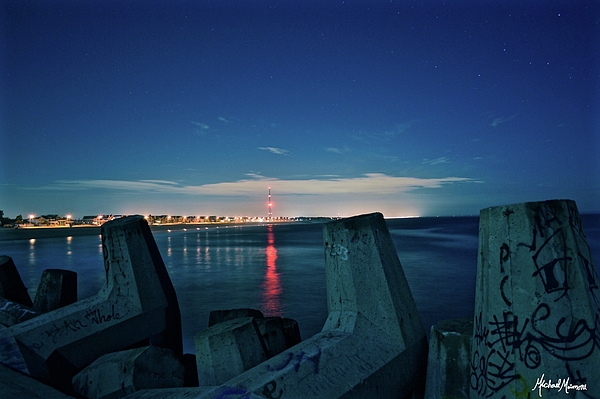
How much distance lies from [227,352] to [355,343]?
3.71ft

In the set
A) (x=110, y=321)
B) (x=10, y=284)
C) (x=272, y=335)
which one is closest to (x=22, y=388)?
(x=110, y=321)

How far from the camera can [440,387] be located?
3.10 m

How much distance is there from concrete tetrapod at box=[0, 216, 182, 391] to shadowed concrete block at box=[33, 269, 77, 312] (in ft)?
4.92

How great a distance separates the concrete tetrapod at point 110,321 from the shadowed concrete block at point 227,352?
170cm

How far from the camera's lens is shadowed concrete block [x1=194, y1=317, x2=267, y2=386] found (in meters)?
3.39

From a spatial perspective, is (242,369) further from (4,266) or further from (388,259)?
(4,266)

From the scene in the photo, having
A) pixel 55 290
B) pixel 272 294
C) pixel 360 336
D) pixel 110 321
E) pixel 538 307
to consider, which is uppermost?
pixel 538 307

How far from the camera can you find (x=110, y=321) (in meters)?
4.77

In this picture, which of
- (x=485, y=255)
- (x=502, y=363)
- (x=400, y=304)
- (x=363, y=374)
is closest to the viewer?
(x=502, y=363)

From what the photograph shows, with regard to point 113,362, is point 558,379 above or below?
above

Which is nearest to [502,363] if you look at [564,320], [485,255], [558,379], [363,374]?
[558,379]

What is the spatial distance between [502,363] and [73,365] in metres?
4.41

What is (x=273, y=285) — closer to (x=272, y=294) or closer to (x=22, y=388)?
(x=272, y=294)

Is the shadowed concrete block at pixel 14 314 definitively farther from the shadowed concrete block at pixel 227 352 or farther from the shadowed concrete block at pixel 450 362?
the shadowed concrete block at pixel 450 362
